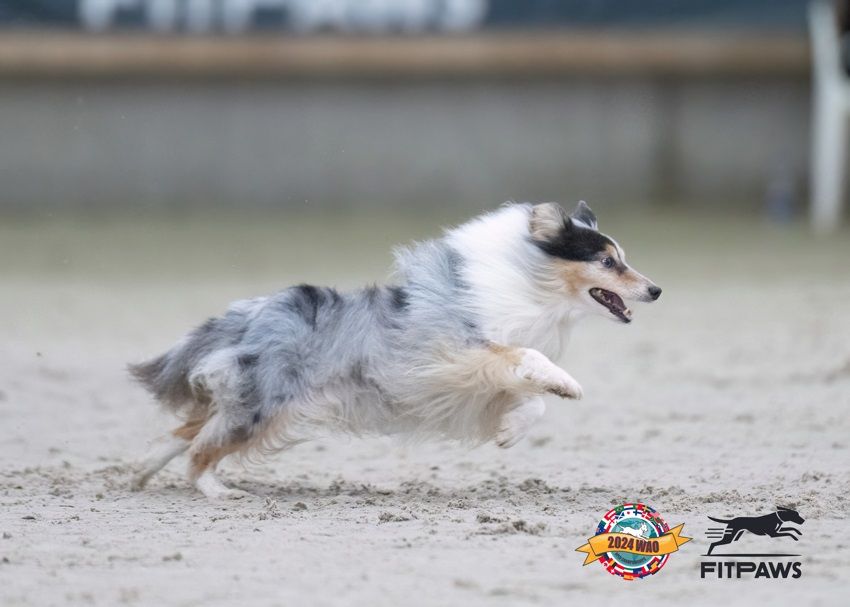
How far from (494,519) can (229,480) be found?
55.3 inches

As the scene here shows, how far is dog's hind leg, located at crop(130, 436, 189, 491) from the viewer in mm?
5242

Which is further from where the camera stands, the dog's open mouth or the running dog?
the dog's open mouth

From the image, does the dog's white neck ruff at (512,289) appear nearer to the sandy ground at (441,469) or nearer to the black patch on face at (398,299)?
the black patch on face at (398,299)

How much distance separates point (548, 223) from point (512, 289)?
0.96 feet

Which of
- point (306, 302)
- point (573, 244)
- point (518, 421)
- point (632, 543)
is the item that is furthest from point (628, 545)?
point (306, 302)

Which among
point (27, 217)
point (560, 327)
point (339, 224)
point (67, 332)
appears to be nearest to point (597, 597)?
point (560, 327)

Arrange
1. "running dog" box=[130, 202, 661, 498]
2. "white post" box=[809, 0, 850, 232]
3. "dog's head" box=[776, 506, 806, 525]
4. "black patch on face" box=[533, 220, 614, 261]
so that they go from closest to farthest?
"dog's head" box=[776, 506, 806, 525], "running dog" box=[130, 202, 661, 498], "black patch on face" box=[533, 220, 614, 261], "white post" box=[809, 0, 850, 232]

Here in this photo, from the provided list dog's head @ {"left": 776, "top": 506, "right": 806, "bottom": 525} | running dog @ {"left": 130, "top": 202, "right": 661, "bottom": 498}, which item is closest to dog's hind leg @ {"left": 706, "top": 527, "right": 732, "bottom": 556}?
dog's head @ {"left": 776, "top": 506, "right": 806, "bottom": 525}

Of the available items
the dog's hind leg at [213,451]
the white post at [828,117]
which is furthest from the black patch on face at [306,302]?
the white post at [828,117]

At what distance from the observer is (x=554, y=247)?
507cm

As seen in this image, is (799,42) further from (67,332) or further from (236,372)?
(236,372)

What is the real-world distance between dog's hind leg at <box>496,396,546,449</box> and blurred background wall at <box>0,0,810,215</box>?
26.8ft

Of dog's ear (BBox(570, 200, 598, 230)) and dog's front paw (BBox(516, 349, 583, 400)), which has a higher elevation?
dog's ear (BBox(570, 200, 598, 230))

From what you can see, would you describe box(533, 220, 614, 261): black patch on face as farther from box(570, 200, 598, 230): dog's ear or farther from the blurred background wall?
the blurred background wall
